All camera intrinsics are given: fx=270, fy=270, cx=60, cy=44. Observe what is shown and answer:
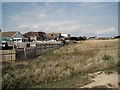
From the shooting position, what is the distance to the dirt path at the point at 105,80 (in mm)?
10945

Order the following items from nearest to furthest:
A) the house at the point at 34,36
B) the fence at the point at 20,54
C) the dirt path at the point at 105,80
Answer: the dirt path at the point at 105,80, the fence at the point at 20,54, the house at the point at 34,36

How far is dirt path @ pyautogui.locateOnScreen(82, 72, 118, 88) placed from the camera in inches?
431

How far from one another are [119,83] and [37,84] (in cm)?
367

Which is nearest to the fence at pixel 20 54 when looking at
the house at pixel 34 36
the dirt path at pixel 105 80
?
A: the dirt path at pixel 105 80

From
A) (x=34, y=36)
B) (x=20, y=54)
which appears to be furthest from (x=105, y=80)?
(x=34, y=36)

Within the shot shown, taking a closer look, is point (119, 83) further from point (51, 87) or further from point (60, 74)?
point (60, 74)

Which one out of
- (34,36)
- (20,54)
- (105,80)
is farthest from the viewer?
(34,36)

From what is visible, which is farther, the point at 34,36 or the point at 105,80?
the point at 34,36

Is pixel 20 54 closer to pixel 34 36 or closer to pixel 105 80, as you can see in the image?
pixel 105 80

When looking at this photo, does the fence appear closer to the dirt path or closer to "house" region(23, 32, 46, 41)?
the dirt path

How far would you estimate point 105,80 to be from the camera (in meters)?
11.6

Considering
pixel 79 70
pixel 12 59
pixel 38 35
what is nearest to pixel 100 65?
pixel 79 70

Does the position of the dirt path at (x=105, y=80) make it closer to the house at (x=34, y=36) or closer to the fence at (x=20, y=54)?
the fence at (x=20, y=54)

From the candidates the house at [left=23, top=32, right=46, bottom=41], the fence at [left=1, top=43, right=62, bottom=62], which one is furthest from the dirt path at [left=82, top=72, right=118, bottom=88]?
the house at [left=23, top=32, right=46, bottom=41]
